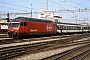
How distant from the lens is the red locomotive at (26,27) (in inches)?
966

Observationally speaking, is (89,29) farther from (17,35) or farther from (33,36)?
(17,35)

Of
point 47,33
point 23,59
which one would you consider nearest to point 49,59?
point 23,59

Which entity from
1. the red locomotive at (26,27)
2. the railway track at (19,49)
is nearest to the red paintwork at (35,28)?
the red locomotive at (26,27)

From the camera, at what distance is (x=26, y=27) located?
25594mm

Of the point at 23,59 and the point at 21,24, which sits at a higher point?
the point at 21,24

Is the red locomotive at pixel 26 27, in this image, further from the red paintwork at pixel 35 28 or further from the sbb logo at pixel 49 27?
the sbb logo at pixel 49 27

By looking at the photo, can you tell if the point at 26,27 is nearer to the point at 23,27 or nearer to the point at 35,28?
the point at 23,27

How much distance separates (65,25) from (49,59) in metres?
32.0

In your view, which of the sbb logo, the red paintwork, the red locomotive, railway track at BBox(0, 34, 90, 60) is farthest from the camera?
the sbb logo

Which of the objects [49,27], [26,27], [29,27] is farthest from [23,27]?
[49,27]

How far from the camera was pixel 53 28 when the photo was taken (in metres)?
34.5

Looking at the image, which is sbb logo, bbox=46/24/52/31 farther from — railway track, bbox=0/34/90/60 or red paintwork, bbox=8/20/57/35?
railway track, bbox=0/34/90/60

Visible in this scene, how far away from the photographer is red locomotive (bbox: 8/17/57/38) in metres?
24.5

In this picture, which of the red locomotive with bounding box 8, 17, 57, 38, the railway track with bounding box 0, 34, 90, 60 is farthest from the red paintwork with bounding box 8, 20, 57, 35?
the railway track with bounding box 0, 34, 90, 60
